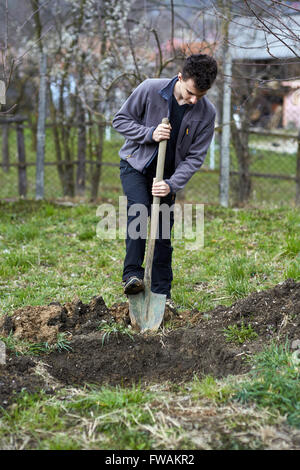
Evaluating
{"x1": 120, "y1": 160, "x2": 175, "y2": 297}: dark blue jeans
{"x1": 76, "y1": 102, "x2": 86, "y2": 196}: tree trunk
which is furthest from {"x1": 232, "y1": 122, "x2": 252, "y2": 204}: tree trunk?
{"x1": 120, "y1": 160, "x2": 175, "y2": 297}: dark blue jeans

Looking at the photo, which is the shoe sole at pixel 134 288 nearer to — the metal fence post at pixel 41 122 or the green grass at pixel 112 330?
the green grass at pixel 112 330

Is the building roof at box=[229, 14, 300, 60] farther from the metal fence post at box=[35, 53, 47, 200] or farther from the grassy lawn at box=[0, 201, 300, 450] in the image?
the metal fence post at box=[35, 53, 47, 200]

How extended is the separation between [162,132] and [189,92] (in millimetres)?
332

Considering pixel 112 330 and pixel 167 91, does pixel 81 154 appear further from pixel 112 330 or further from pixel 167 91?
pixel 112 330

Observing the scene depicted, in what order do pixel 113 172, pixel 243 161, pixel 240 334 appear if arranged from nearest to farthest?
1. pixel 240 334
2. pixel 243 161
3. pixel 113 172

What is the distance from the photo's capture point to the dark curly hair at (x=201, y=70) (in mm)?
3635

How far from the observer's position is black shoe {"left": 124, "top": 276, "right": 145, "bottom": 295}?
3.94m

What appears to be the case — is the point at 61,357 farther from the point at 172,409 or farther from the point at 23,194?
the point at 23,194

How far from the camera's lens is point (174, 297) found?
188 inches

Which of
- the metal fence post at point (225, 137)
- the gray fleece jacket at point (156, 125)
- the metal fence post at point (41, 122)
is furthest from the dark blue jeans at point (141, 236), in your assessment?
the metal fence post at point (41, 122)

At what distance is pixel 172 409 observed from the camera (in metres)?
2.83

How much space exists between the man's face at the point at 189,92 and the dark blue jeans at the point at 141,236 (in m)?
0.66

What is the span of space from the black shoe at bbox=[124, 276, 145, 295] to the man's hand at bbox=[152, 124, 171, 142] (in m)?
1.02

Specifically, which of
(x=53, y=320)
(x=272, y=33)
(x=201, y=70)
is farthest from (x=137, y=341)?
(x=272, y=33)
